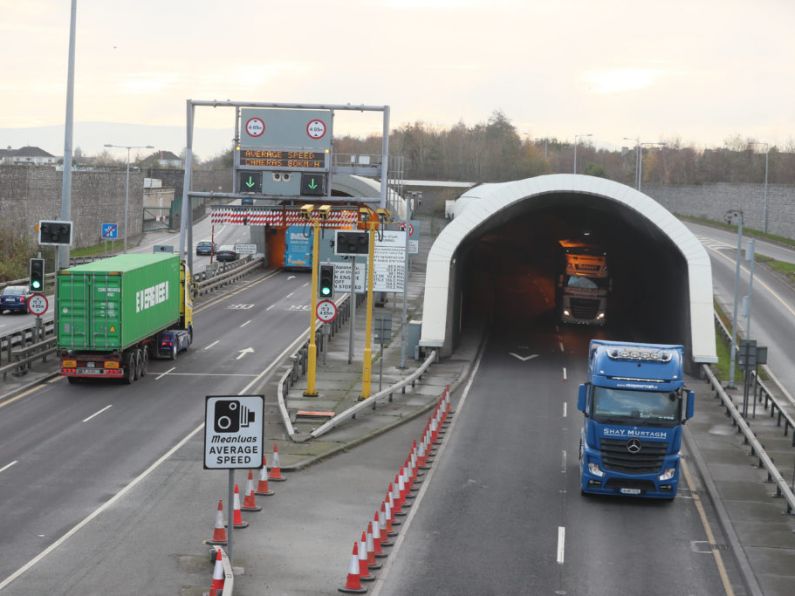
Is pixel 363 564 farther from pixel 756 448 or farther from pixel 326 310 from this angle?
pixel 326 310

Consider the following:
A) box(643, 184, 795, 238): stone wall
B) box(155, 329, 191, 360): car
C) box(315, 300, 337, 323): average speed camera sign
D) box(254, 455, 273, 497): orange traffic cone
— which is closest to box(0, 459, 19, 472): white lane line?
box(254, 455, 273, 497): orange traffic cone

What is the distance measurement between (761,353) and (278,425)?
1554 cm

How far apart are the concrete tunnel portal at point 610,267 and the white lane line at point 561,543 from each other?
22013 millimetres

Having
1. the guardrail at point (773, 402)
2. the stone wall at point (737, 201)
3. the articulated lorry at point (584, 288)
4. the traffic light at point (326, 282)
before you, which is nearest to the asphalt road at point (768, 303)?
the guardrail at point (773, 402)

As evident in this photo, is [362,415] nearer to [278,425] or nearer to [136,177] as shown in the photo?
[278,425]

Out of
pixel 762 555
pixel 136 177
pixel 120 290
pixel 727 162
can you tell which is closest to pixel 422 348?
pixel 120 290

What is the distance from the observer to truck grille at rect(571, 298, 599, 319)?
58.3m

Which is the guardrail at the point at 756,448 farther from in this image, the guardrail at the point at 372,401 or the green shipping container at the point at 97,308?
the green shipping container at the point at 97,308

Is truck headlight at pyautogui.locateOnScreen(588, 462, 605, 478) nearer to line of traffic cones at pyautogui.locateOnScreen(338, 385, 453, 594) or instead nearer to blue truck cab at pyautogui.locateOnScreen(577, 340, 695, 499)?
blue truck cab at pyautogui.locateOnScreen(577, 340, 695, 499)

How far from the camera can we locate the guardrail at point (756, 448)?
87.4ft

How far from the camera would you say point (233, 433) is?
61.1ft

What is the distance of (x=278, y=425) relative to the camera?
34625mm

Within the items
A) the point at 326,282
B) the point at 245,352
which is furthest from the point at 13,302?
the point at 326,282

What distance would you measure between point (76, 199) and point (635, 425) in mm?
79974
